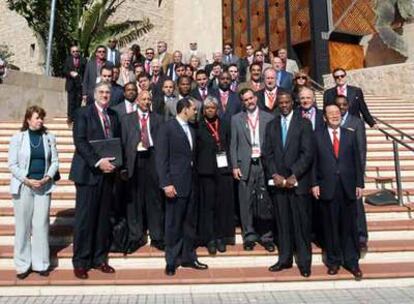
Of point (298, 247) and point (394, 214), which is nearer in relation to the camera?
point (298, 247)

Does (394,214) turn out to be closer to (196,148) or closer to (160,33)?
(196,148)

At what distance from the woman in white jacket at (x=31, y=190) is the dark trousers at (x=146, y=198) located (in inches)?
37.9

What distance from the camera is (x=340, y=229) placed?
5.14 m

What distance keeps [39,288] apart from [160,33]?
71.2 ft

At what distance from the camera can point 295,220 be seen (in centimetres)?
509

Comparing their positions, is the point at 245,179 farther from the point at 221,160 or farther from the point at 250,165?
the point at 221,160

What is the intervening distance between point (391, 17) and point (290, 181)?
42.5 feet

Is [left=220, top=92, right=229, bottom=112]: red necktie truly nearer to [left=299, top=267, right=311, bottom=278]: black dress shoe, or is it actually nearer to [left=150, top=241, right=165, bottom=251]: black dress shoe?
[left=150, top=241, right=165, bottom=251]: black dress shoe

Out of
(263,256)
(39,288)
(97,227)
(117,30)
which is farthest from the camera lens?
(117,30)

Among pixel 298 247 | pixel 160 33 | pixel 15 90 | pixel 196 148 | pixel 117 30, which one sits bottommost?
pixel 298 247

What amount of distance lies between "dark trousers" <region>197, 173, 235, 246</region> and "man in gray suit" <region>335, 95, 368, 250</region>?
58.8 inches

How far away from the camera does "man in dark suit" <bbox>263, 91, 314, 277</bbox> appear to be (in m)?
5.04

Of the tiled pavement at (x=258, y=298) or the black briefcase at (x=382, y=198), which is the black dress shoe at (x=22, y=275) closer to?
the tiled pavement at (x=258, y=298)

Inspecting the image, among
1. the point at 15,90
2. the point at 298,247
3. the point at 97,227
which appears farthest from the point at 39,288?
the point at 15,90
